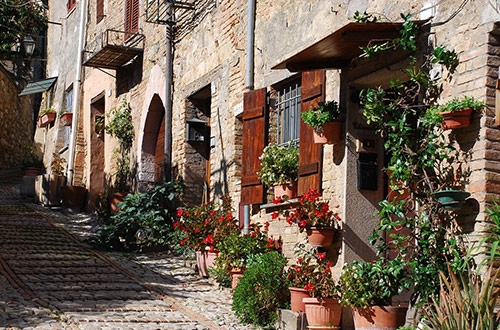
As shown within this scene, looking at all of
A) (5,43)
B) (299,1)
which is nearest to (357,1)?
(299,1)

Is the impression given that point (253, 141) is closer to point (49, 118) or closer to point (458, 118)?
point (458, 118)

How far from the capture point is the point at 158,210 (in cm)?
1241

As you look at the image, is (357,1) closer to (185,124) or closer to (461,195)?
(461,195)

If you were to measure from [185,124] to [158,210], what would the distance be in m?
1.53

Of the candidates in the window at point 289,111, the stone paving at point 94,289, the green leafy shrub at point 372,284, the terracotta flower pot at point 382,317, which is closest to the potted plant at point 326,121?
the window at point 289,111

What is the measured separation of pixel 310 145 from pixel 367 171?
854 millimetres

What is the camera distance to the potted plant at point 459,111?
20.2 ft

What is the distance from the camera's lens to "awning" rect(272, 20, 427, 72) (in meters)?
6.89

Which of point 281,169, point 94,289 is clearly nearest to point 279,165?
point 281,169

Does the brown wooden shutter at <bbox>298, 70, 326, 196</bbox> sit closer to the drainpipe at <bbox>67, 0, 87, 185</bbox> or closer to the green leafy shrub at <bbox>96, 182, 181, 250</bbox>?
the green leafy shrub at <bbox>96, 182, 181, 250</bbox>

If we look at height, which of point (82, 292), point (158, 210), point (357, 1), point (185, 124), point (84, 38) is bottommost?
point (82, 292)

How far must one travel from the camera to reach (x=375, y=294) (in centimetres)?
689

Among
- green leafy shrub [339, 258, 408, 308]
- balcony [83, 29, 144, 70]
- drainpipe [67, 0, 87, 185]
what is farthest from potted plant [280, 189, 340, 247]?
drainpipe [67, 0, 87, 185]

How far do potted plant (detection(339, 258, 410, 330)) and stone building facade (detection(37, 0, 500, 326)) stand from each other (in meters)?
0.85
